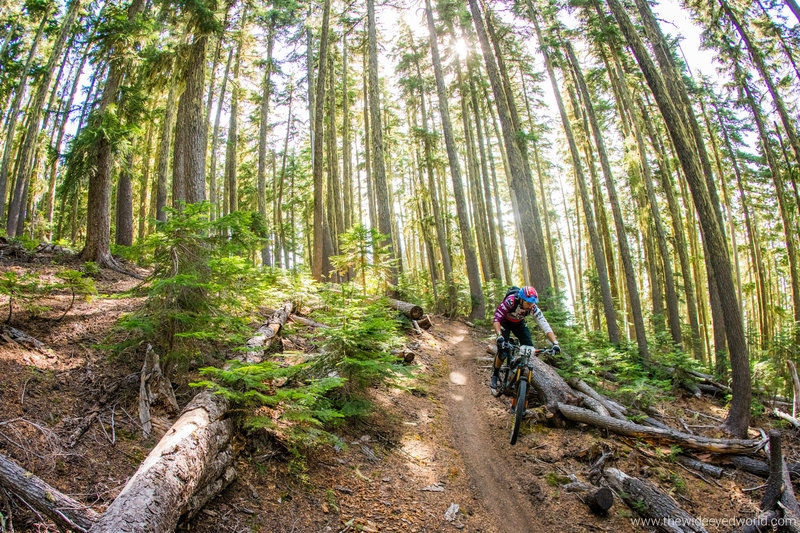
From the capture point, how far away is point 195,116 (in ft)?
29.5

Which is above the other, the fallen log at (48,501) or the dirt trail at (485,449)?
the fallen log at (48,501)

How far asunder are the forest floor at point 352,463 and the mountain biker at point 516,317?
1.43 m

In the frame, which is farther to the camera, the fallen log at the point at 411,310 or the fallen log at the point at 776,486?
the fallen log at the point at 411,310

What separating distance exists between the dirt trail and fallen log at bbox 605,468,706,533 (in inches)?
47.5

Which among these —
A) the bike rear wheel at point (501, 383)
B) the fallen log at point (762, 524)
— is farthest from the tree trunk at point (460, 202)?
the fallen log at point (762, 524)

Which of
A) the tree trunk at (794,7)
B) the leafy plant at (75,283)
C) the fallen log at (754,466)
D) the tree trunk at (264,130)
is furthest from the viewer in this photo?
the tree trunk at (264,130)

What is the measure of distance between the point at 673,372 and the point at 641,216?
9.05 meters

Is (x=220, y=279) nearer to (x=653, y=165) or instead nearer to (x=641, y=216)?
(x=641, y=216)

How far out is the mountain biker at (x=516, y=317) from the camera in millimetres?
6492

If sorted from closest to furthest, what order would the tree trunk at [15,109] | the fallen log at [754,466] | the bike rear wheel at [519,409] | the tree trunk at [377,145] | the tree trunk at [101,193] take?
the fallen log at [754,466], the bike rear wheel at [519,409], the tree trunk at [101,193], the tree trunk at [377,145], the tree trunk at [15,109]

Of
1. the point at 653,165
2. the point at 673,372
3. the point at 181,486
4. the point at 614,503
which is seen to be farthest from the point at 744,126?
the point at 181,486

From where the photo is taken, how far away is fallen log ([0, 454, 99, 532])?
236 centimetres

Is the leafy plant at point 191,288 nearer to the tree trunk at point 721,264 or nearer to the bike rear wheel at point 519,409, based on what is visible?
the bike rear wheel at point 519,409

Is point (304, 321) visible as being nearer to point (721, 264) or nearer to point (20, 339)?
point (20, 339)
